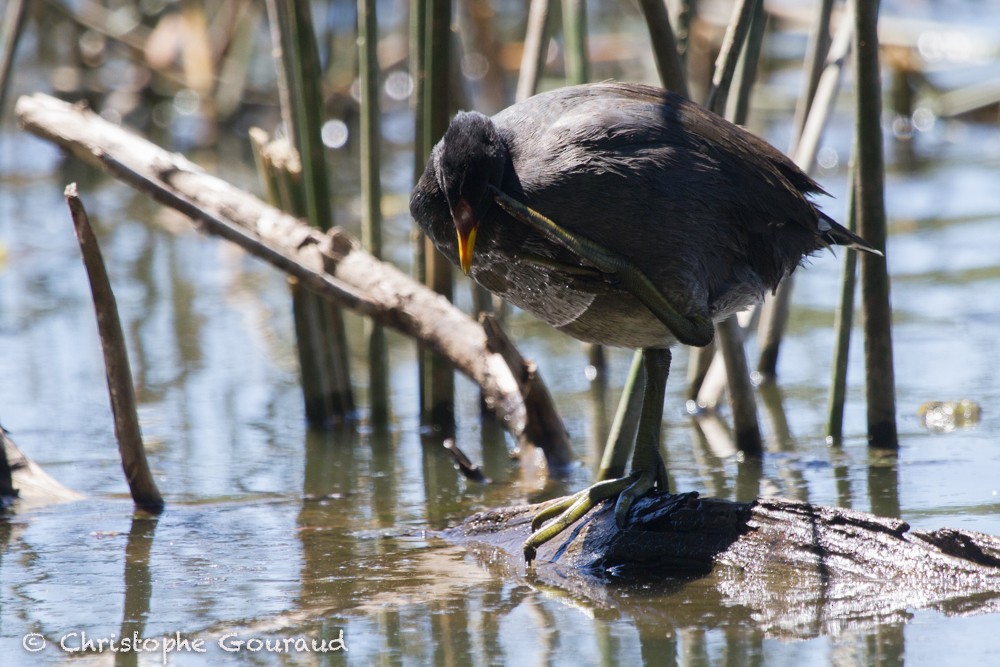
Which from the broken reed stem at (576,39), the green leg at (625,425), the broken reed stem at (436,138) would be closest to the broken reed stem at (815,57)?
the broken reed stem at (576,39)

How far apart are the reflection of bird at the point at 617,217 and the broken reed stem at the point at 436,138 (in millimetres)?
685

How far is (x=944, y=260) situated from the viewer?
641 centimetres

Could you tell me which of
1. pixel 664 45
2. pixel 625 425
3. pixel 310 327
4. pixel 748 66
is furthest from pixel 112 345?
pixel 748 66

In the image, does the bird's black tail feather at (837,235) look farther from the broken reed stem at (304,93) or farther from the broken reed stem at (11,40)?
the broken reed stem at (11,40)

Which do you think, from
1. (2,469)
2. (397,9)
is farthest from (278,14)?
(397,9)

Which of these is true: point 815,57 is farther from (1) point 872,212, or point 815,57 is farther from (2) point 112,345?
(2) point 112,345

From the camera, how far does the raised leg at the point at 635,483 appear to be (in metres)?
3.13

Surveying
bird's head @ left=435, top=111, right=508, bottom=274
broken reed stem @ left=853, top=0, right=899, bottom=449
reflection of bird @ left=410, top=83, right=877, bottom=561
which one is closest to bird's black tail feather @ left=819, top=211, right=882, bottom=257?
reflection of bird @ left=410, top=83, right=877, bottom=561

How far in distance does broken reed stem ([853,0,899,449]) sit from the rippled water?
9.5 inches

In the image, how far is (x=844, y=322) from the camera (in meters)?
3.93

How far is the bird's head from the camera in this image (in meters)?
2.81

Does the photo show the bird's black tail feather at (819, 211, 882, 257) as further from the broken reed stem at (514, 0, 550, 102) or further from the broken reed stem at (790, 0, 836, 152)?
the broken reed stem at (514, 0, 550, 102)

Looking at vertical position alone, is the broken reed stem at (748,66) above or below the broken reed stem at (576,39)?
below

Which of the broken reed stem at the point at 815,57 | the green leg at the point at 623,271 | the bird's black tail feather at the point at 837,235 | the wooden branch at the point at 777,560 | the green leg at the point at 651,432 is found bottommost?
the wooden branch at the point at 777,560
